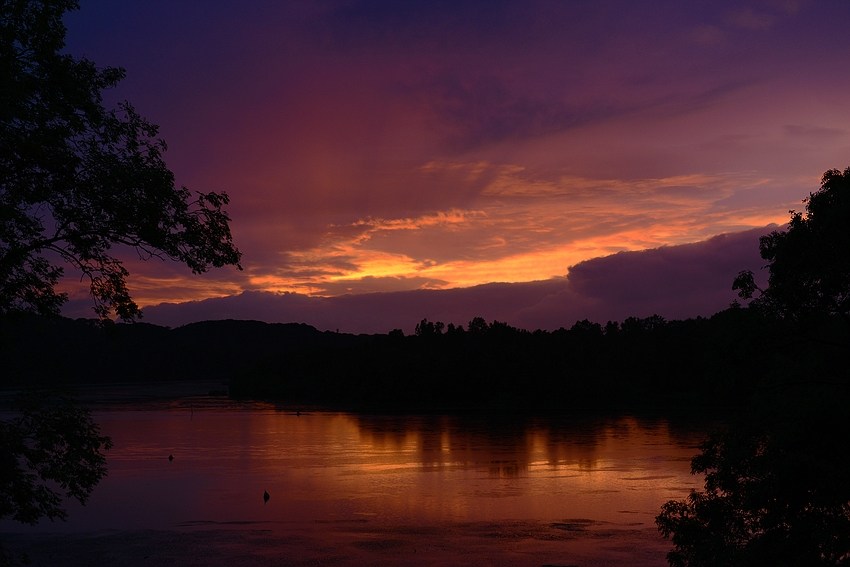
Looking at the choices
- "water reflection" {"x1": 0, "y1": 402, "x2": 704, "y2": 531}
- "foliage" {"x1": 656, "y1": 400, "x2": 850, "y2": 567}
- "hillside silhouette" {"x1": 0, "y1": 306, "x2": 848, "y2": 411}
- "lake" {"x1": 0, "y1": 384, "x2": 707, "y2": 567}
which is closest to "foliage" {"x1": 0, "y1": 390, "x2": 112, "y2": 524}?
"foliage" {"x1": 656, "y1": 400, "x2": 850, "y2": 567}

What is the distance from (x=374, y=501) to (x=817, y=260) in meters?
25.2

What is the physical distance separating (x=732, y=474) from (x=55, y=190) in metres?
15.2

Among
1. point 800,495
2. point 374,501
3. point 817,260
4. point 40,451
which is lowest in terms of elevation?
point 374,501

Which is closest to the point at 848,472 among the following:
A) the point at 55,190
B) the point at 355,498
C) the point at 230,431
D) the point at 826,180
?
the point at 826,180

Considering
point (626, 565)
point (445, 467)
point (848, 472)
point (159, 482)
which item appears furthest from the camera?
point (445, 467)

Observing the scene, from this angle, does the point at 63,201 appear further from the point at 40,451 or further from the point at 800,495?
the point at 800,495

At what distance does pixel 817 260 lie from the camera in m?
14.1

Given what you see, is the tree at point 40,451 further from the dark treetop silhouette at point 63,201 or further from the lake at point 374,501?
the lake at point 374,501

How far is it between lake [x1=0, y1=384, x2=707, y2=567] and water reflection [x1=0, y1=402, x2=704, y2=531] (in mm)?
126

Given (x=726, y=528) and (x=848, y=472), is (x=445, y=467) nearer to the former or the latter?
(x=726, y=528)

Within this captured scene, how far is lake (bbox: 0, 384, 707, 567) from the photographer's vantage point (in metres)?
25.1

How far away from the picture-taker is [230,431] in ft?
241

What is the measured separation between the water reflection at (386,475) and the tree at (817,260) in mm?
16861

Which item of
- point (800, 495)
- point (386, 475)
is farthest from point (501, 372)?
point (800, 495)
